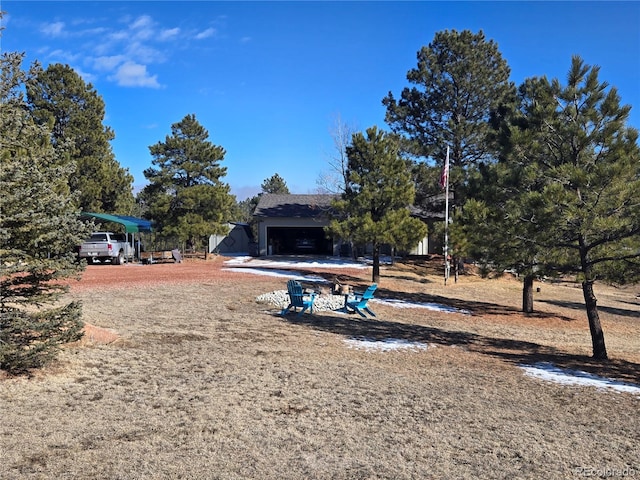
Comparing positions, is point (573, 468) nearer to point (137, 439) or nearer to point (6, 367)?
point (137, 439)

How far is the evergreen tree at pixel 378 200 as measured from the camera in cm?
1806

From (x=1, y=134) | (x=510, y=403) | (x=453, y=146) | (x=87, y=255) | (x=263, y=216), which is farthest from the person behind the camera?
(x=263, y=216)

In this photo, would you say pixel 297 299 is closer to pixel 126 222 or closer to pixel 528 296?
pixel 528 296

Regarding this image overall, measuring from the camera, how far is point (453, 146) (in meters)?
26.3

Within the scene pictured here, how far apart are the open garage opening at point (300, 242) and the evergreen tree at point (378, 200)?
1486 cm

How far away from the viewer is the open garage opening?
112 feet

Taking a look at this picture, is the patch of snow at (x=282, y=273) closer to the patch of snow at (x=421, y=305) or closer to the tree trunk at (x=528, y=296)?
the patch of snow at (x=421, y=305)

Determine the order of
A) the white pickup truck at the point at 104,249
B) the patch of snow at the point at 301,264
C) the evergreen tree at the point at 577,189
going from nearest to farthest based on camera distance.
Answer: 1. the evergreen tree at the point at 577,189
2. the white pickup truck at the point at 104,249
3. the patch of snow at the point at 301,264

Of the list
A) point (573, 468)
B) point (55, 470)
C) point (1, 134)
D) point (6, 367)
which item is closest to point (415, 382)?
point (573, 468)

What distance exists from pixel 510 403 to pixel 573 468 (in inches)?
72.6

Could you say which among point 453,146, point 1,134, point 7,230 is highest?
point 453,146

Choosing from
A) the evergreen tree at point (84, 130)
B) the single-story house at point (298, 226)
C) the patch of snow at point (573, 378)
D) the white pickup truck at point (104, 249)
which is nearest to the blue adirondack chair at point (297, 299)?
the patch of snow at point (573, 378)

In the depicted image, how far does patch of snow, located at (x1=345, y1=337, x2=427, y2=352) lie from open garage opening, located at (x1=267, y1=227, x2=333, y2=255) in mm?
24012

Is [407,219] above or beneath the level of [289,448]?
above
